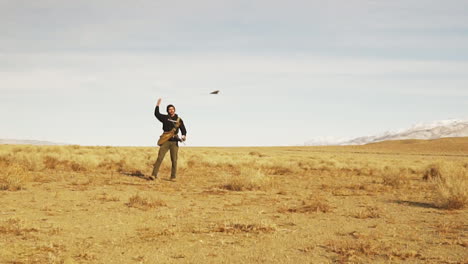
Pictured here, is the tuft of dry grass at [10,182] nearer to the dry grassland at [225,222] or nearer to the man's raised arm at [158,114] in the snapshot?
the dry grassland at [225,222]

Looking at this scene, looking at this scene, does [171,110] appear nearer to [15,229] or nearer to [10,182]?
[10,182]

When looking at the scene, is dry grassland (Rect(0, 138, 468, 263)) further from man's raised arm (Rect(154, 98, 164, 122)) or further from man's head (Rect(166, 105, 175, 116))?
man's head (Rect(166, 105, 175, 116))

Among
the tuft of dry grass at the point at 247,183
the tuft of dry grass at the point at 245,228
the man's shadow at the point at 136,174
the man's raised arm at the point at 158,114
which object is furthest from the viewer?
the man's shadow at the point at 136,174

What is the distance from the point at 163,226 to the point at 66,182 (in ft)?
23.3

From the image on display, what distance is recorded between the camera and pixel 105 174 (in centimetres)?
1587

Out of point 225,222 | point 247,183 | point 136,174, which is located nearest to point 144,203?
point 225,222

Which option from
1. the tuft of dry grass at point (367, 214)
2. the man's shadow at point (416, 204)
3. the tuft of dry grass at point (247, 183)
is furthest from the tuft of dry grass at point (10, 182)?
the man's shadow at point (416, 204)

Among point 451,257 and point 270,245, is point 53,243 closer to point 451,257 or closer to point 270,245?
point 270,245

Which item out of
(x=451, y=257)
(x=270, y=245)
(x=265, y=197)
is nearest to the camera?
(x=451, y=257)

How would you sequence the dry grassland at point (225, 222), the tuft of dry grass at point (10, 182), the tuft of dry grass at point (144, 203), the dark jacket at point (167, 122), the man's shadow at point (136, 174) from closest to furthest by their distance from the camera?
the dry grassland at point (225, 222) → the tuft of dry grass at point (144, 203) → the tuft of dry grass at point (10, 182) → the dark jacket at point (167, 122) → the man's shadow at point (136, 174)

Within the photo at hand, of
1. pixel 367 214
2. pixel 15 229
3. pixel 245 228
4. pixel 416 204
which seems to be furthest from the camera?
pixel 416 204

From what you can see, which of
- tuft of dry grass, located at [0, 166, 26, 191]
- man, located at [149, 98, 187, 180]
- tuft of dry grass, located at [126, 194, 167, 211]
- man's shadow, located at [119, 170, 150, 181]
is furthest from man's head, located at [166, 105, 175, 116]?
tuft of dry grass, located at [0, 166, 26, 191]

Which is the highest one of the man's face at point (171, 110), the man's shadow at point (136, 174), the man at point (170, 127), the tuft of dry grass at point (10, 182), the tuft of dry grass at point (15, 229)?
the man's face at point (171, 110)

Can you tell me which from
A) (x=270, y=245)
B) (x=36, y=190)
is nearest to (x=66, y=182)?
(x=36, y=190)
